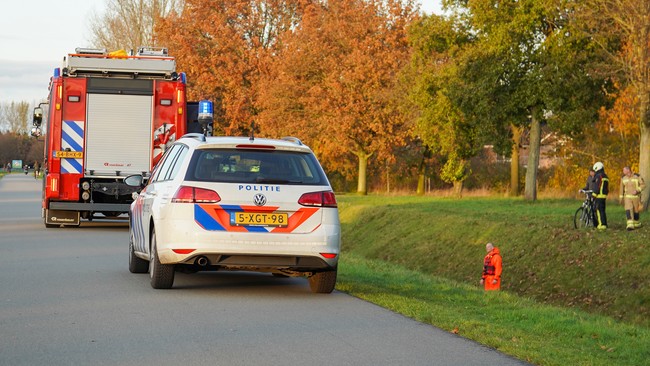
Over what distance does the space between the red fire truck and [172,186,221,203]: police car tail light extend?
12238 mm

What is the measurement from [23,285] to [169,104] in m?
11.4

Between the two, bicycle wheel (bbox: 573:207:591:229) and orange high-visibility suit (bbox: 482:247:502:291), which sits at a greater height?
bicycle wheel (bbox: 573:207:591:229)

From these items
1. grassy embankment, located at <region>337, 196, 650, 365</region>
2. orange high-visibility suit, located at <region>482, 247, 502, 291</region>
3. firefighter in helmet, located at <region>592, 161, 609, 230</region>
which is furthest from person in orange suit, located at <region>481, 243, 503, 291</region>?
firefighter in helmet, located at <region>592, 161, 609, 230</region>

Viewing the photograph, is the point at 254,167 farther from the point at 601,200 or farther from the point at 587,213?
the point at 587,213

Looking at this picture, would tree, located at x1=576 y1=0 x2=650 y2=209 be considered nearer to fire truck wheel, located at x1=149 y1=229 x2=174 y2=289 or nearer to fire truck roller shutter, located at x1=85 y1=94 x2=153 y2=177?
fire truck roller shutter, located at x1=85 y1=94 x2=153 y2=177

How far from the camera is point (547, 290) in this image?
2348cm

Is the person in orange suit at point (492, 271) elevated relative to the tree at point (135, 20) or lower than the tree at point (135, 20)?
lower

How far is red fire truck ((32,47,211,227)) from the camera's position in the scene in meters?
23.2

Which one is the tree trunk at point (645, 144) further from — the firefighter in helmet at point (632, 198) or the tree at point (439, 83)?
the tree at point (439, 83)

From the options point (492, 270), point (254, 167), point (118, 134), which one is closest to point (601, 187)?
point (492, 270)

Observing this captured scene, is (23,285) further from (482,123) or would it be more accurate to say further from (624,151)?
(624,151)

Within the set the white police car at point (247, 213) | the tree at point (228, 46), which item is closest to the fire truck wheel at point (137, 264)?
the white police car at point (247, 213)

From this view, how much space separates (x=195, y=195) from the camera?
11.4 meters

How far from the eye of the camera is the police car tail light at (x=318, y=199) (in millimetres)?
11547
